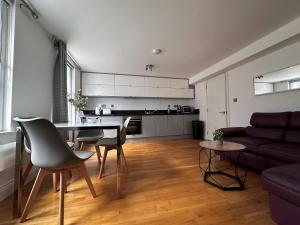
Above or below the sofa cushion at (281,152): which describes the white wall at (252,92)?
above

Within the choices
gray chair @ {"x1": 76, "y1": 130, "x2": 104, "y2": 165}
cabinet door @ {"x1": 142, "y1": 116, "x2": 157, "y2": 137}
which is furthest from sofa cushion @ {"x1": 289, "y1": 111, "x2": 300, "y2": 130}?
cabinet door @ {"x1": 142, "y1": 116, "x2": 157, "y2": 137}

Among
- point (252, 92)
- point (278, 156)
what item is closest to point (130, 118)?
point (278, 156)

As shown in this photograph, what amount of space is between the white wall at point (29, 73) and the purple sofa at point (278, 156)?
249 cm

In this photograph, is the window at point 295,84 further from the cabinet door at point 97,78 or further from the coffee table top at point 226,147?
the cabinet door at point 97,78

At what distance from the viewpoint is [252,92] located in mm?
3426

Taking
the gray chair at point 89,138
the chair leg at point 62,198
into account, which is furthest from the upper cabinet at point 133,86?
the chair leg at point 62,198

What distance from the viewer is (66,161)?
4.15ft

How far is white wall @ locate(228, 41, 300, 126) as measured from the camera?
2.69 metres

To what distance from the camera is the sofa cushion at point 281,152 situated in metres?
1.73

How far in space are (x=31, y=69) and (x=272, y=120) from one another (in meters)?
3.95

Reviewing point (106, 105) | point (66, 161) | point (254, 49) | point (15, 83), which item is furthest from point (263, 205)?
point (106, 105)

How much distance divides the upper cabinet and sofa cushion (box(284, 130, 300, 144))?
373 cm

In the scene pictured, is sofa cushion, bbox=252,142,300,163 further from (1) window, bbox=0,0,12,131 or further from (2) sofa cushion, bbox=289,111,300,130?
(1) window, bbox=0,0,12,131

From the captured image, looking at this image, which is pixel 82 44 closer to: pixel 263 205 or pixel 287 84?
pixel 263 205
